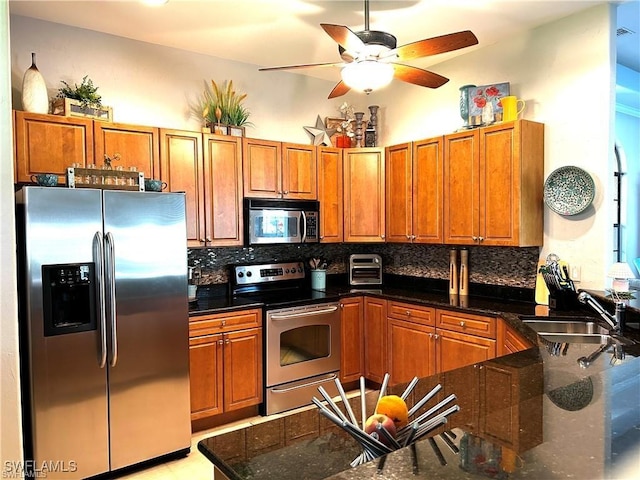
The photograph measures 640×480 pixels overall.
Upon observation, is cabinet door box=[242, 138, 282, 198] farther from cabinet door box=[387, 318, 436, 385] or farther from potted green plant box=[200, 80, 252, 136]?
cabinet door box=[387, 318, 436, 385]

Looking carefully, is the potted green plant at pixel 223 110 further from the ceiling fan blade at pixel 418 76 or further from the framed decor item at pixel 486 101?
the framed decor item at pixel 486 101

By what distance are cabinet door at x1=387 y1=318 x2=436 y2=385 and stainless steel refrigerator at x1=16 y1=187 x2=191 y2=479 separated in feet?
5.58

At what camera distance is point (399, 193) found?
4.06 metres

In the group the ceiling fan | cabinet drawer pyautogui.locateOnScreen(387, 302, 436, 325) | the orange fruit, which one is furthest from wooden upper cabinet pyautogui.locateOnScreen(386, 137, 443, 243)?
the orange fruit

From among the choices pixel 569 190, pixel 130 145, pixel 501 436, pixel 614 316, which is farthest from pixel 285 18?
pixel 501 436

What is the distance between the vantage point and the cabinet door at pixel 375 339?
152 inches

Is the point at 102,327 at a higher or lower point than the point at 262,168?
lower

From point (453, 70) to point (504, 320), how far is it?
2242mm

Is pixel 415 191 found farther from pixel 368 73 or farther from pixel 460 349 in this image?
pixel 368 73

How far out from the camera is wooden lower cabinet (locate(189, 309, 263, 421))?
317 centimetres

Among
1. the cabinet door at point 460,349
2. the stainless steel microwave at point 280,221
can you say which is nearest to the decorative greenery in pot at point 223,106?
the stainless steel microwave at point 280,221

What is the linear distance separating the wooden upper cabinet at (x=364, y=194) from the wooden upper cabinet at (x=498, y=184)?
74 cm

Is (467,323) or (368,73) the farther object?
(467,323)

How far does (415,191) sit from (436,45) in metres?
1.70
